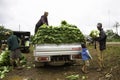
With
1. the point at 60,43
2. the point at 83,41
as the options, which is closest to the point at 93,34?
the point at 83,41

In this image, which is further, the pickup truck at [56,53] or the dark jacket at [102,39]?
the dark jacket at [102,39]

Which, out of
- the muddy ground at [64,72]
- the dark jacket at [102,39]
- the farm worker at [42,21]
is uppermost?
the farm worker at [42,21]

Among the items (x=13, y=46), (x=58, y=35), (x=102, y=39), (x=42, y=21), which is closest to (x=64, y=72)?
(x=58, y=35)

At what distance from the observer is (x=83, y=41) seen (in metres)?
13.0

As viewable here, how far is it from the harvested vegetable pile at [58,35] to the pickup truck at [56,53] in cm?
21

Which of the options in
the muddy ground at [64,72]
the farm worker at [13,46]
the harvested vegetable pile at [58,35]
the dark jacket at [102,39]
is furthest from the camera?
the farm worker at [13,46]

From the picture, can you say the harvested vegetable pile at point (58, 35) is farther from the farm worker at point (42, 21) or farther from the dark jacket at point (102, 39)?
the farm worker at point (42, 21)

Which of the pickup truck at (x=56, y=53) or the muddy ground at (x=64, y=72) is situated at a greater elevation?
the pickup truck at (x=56, y=53)

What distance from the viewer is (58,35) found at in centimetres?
1288

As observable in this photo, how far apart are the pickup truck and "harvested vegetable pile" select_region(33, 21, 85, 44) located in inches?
8.5

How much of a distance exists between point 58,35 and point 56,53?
88cm

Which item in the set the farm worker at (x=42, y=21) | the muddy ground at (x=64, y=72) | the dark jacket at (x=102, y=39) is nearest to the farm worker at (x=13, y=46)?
the muddy ground at (x=64, y=72)

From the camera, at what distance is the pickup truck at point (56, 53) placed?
12.4 meters

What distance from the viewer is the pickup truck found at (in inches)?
487
